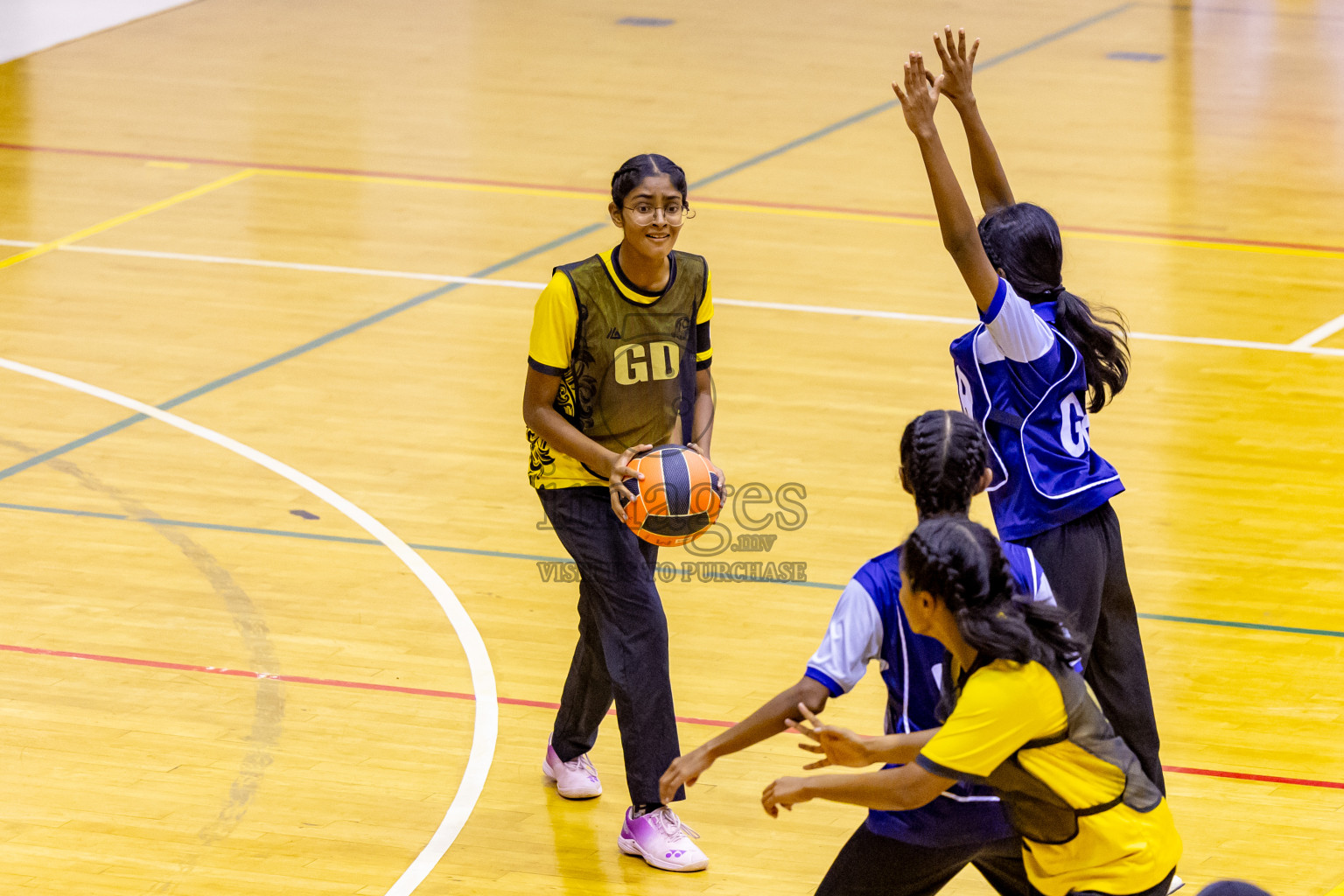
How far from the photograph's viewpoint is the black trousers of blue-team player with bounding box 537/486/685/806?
577 centimetres

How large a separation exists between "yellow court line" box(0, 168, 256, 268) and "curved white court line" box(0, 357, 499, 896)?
2.12 metres

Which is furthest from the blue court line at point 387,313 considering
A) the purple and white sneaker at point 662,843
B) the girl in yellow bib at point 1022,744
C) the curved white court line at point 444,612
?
the girl in yellow bib at point 1022,744

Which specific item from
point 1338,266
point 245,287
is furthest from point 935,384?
Answer: point 245,287

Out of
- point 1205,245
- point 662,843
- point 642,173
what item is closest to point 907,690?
point 662,843

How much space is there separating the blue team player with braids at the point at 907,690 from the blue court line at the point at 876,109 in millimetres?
10107

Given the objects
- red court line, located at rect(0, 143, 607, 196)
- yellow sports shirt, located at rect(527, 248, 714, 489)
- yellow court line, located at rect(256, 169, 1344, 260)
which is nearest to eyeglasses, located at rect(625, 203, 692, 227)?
yellow sports shirt, located at rect(527, 248, 714, 489)

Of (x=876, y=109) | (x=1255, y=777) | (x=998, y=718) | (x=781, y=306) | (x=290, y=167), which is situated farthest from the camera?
(x=876, y=109)

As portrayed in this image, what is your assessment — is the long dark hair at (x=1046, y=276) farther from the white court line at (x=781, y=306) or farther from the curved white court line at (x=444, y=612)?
the white court line at (x=781, y=306)

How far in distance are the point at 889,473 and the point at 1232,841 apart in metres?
3.55

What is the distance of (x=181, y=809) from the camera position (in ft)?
20.2

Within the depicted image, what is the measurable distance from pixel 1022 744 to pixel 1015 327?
138 centimetres

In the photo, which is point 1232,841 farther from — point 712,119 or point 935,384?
point 712,119

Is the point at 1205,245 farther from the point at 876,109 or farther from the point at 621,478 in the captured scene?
the point at 621,478

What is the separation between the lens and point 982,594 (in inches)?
156
